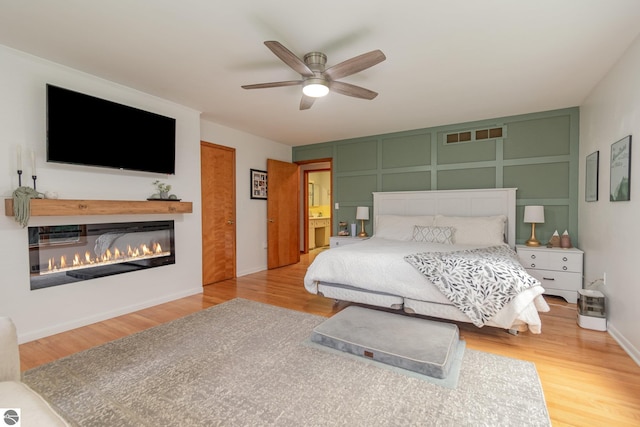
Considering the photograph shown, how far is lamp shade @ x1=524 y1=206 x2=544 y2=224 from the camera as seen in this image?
3.91 metres

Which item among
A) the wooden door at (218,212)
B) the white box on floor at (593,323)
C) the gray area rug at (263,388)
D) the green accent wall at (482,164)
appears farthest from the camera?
the wooden door at (218,212)

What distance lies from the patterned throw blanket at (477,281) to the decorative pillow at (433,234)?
3.93 ft

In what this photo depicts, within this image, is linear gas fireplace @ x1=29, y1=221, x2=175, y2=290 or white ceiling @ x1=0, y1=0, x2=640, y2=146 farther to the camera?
linear gas fireplace @ x1=29, y1=221, x2=175, y2=290

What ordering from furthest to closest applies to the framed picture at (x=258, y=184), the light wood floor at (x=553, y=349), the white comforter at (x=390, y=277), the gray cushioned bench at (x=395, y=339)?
1. the framed picture at (x=258, y=184)
2. the white comforter at (x=390, y=277)
3. the gray cushioned bench at (x=395, y=339)
4. the light wood floor at (x=553, y=349)

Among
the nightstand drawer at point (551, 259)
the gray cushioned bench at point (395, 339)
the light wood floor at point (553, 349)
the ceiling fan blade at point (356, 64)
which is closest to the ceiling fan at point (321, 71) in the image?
the ceiling fan blade at point (356, 64)

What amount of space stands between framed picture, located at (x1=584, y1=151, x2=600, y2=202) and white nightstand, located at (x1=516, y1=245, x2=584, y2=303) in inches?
27.5

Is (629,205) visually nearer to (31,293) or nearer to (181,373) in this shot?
(181,373)

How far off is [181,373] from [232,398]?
52 centimetres

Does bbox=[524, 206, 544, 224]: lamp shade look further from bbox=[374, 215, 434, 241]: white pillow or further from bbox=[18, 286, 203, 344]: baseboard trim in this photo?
bbox=[18, 286, 203, 344]: baseboard trim

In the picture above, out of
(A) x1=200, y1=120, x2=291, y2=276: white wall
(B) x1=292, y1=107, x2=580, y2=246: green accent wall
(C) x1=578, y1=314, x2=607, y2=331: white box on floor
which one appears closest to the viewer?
(C) x1=578, y1=314, x2=607, y2=331: white box on floor

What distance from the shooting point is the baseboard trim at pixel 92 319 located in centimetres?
259

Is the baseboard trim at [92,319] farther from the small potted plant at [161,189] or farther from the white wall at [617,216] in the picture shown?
the white wall at [617,216]

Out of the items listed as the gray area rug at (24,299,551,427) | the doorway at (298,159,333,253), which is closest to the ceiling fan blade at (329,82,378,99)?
the gray area rug at (24,299,551,427)

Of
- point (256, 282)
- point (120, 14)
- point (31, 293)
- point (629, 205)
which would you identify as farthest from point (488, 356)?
point (31, 293)
